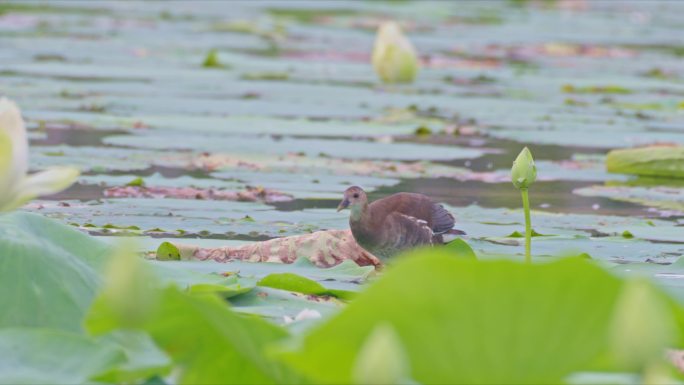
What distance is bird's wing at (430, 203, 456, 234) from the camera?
3693 millimetres

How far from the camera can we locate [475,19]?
1767 cm

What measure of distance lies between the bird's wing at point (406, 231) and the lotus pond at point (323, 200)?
13cm

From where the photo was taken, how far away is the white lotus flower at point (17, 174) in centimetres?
183

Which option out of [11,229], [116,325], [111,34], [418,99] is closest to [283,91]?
[418,99]

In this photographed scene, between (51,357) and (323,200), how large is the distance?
3019 mm

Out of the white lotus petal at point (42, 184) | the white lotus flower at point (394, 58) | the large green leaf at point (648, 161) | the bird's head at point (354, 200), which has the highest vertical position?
the white lotus flower at point (394, 58)

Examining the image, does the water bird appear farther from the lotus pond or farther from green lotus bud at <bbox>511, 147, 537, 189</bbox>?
green lotus bud at <bbox>511, 147, 537, 189</bbox>

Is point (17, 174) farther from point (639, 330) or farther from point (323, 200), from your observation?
point (323, 200)

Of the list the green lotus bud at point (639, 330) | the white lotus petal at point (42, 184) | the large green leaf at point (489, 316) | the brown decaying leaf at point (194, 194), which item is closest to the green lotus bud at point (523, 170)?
the white lotus petal at point (42, 184)

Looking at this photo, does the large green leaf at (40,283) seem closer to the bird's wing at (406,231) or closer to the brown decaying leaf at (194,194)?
the bird's wing at (406,231)

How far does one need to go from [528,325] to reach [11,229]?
107cm

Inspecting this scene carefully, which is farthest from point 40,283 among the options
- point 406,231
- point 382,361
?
point 406,231

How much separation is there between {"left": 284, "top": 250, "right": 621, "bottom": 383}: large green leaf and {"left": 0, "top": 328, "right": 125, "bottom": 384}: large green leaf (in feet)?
1.22

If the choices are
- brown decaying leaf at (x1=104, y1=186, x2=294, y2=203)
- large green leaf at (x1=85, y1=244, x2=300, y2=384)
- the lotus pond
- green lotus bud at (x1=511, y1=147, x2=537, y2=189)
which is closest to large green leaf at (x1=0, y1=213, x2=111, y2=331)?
the lotus pond
